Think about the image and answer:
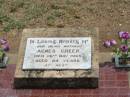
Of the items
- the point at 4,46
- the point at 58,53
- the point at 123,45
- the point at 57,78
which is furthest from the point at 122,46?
the point at 4,46

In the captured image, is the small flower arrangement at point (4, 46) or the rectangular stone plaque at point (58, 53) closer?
the rectangular stone plaque at point (58, 53)

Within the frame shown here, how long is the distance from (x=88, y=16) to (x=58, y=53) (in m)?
1.91

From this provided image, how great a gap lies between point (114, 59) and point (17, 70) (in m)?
1.59

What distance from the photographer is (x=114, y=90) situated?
7629 millimetres

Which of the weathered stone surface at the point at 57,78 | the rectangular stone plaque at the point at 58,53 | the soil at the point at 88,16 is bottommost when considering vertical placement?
the weathered stone surface at the point at 57,78

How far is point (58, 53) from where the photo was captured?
26.3 ft

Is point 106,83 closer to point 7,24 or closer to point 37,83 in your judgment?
point 37,83

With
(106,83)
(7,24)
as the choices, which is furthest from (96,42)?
(7,24)

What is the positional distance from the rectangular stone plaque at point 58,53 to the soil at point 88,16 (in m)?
0.93

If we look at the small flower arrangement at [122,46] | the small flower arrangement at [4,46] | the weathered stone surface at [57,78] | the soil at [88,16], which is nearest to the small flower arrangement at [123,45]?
the small flower arrangement at [122,46]

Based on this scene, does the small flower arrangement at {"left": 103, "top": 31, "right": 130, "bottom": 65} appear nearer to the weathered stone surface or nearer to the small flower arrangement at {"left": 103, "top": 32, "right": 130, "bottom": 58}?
the small flower arrangement at {"left": 103, "top": 32, "right": 130, "bottom": 58}

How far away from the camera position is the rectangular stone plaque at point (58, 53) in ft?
25.7

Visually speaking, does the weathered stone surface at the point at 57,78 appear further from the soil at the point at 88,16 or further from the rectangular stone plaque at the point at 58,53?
the soil at the point at 88,16

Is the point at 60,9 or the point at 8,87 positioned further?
the point at 60,9
